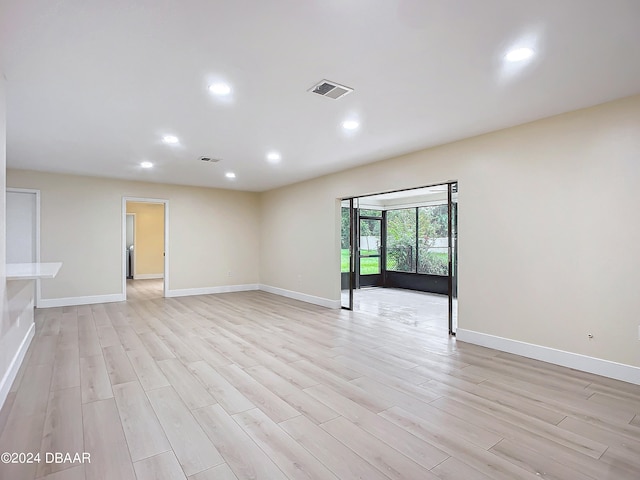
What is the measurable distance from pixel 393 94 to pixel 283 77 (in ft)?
3.13

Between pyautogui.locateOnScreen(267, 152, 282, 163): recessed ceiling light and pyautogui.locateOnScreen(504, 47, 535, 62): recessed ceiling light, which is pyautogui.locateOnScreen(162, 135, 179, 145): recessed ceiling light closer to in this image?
pyautogui.locateOnScreen(267, 152, 282, 163): recessed ceiling light

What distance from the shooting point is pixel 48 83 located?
8.89 ft

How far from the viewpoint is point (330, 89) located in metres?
2.82

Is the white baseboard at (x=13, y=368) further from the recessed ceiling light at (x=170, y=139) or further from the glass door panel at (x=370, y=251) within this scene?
the glass door panel at (x=370, y=251)

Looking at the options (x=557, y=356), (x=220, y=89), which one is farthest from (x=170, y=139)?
(x=557, y=356)

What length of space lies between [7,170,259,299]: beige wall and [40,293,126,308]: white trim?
60 millimetres

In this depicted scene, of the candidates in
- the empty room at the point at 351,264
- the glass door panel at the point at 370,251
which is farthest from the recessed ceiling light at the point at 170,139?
the glass door panel at the point at 370,251

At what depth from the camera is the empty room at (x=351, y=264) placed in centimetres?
194

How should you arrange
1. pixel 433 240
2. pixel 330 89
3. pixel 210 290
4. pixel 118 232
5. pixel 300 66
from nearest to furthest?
1. pixel 300 66
2. pixel 330 89
3. pixel 118 232
4. pixel 210 290
5. pixel 433 240

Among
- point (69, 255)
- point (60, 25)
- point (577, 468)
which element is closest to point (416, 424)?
point (577, 468)

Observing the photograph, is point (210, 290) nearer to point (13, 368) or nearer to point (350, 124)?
point (13, 368)

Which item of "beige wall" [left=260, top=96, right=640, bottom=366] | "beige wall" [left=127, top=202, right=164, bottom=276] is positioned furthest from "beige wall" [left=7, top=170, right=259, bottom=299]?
"beige wall" [left=260, top=96, right=640, bottom=366]

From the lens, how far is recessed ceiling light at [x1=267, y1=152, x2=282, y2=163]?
495 cm

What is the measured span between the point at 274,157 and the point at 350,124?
1.76 meters
